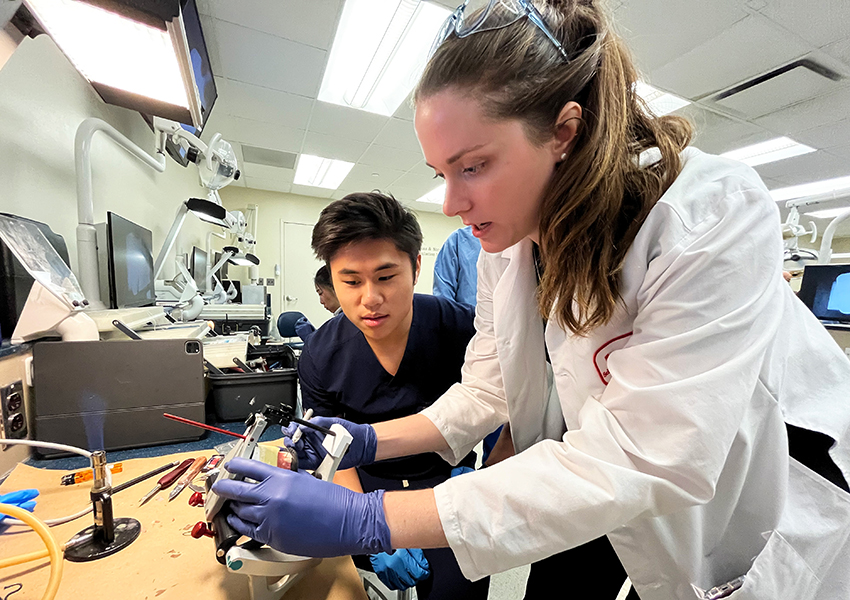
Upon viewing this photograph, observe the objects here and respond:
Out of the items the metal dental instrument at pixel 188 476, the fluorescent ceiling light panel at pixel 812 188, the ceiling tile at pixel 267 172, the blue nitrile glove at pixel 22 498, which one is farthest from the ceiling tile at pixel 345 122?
the fluorescent ceiling light panel at pixel 812 188

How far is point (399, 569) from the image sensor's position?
2.72ft

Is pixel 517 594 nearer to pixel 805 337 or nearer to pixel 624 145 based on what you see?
pixel 805 337

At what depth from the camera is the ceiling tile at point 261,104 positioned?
2.66m

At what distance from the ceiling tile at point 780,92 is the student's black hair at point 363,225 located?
10.1 feet

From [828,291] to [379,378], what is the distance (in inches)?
110

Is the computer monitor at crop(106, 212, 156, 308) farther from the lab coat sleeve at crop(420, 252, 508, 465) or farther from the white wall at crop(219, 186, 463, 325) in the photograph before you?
the white wall at crop(219, 186, 463, 325)

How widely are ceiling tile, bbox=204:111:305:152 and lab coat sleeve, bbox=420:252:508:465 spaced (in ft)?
10.4

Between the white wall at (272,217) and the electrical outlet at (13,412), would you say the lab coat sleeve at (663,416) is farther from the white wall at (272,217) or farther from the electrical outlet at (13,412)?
the white wall at (272,217)

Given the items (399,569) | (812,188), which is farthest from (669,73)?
(812,188)

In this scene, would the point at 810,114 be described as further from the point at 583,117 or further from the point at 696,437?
the point at 696,437

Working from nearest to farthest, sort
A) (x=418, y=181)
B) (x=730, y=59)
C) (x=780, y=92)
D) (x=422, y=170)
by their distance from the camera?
(x=730, y=59) < (x=780, y=92) < (x=422, y=170) < (x=418, y=181)

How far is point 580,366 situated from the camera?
642 mm

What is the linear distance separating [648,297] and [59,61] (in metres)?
2.18

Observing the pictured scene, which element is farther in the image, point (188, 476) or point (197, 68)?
point (197, 68)
